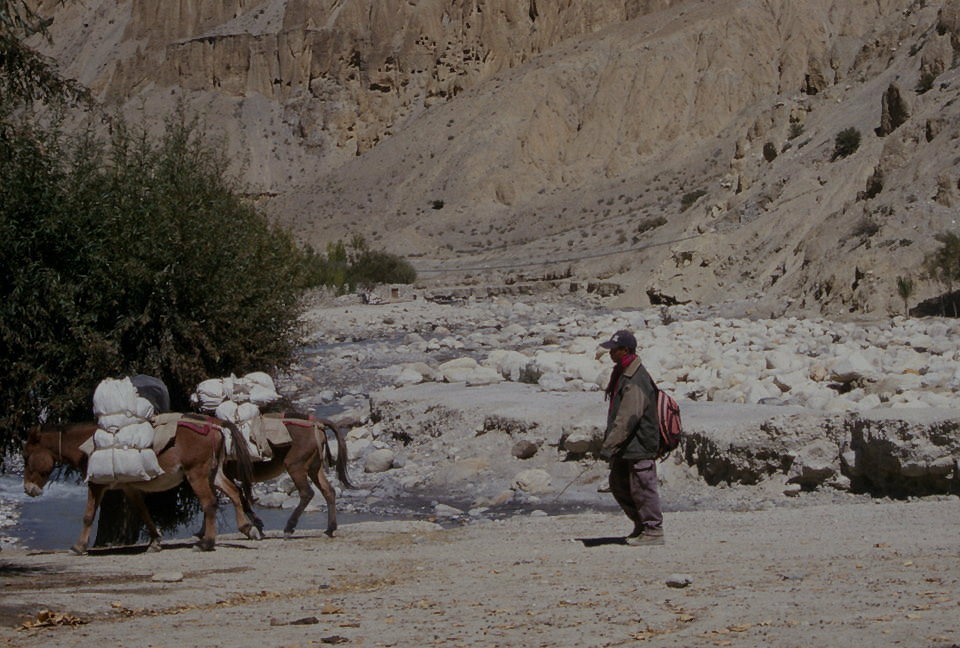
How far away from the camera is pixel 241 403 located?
1027 centimetres

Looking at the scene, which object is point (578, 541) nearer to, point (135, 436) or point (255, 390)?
point (255, 390)

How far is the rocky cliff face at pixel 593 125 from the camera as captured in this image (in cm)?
3969

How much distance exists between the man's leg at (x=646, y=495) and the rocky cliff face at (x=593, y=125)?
20.9 metres

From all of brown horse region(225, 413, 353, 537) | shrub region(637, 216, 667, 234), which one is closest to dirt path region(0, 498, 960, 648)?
brown horse region(225, 413, 353, 537)

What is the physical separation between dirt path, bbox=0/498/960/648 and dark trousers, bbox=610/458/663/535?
222 millimetres

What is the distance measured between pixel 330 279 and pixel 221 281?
1982 inches

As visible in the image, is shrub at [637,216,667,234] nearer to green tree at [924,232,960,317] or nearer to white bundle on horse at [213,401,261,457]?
green tree at [924,232,960,317]

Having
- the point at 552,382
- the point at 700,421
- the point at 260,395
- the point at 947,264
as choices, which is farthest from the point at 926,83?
the point at 260,395

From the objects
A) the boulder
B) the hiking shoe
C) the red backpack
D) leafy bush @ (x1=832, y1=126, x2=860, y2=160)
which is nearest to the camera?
the red backpack

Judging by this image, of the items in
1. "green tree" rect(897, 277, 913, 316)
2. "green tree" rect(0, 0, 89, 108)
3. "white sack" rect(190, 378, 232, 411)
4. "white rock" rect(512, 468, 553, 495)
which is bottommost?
"white rock" rect(512, 468, 553, 495)

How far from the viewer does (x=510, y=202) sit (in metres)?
81.3

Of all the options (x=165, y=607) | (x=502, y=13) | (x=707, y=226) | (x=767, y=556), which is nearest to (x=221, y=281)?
(x=165, y=607)

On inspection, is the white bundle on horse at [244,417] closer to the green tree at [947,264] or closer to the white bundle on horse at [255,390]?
the white bundle on horse at [255,390]

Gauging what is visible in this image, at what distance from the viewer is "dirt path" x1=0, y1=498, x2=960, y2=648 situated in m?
5.83
